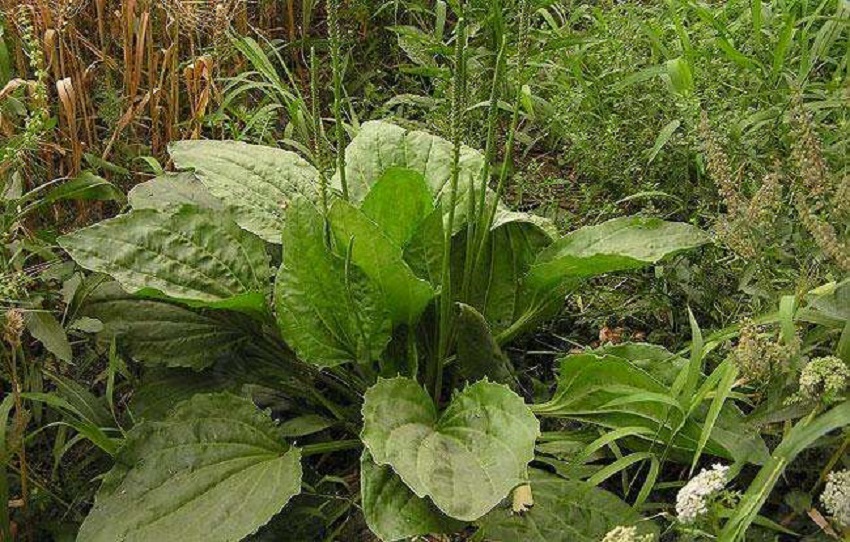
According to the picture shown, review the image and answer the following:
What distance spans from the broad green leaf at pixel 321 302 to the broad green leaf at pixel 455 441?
161mm

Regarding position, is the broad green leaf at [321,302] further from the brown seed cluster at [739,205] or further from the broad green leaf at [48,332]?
the brown seed cluster at [739,205]

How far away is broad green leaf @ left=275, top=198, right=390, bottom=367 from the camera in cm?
192

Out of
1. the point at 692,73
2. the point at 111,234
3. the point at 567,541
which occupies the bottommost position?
the point at 567,541

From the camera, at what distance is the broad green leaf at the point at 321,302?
192 cm

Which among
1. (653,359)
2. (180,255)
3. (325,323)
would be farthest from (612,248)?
(180,255)

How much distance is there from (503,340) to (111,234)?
0.81 metres

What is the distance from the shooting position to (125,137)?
2.69 m

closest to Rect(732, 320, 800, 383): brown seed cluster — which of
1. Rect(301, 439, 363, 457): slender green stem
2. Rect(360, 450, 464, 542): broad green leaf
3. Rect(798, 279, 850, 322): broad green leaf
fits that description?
Rect(798, 279, 850, 322): broad green leaf

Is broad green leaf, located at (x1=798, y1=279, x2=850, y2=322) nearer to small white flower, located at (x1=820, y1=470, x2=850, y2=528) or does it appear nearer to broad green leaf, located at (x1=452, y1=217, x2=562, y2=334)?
small white flower, located at (x1=820, y1=470, x2=850, y2=528)

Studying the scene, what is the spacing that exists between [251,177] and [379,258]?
1.57 ft

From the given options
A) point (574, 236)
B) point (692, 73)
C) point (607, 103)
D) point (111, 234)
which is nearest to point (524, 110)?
point (607, 103)

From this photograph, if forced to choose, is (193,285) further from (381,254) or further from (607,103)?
(607,103)

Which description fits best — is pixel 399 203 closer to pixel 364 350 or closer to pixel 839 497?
pixel 364 350

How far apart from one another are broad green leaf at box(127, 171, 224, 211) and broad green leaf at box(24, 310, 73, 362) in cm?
30
